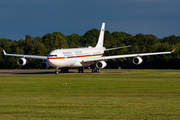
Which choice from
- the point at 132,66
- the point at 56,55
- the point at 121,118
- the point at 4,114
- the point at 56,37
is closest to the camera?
the point at 121,118

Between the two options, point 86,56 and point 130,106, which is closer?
point 130,106

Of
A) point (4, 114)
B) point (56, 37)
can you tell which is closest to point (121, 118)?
point (4, 114)

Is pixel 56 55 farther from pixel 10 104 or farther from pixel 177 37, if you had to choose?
pixel 177 37

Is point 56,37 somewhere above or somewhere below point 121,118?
above

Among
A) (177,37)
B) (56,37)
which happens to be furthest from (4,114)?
(56,37)

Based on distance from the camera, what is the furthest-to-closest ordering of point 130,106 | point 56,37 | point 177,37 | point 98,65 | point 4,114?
1. point 56,37
2. point 177,37
3. point 98,65
4. point 130,106
5. point 4,114

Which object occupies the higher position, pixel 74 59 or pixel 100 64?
pixel 74 59

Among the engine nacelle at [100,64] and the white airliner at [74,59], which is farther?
the engine nacelle at [100,64]

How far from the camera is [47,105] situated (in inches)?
720

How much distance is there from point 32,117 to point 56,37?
15170 cm

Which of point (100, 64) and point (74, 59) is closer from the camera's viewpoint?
point (74, 59)

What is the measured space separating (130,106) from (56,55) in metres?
37.8

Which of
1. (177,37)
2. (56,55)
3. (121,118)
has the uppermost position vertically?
(177,37)

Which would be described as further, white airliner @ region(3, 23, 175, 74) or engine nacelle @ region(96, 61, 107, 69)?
engine nacelle @ region(96, 61, 107, 69)
